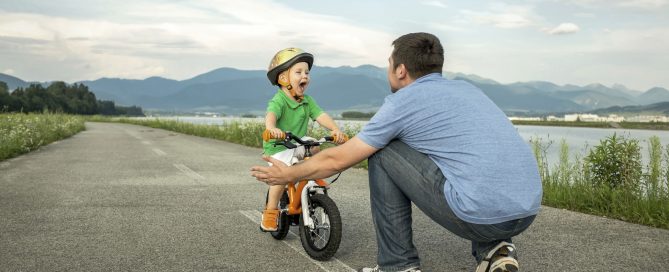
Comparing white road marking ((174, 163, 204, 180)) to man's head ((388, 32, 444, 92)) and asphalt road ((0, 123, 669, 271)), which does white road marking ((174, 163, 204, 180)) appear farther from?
man's head ((388, 32, 444, 92))

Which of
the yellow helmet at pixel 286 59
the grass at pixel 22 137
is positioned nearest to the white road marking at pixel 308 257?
the yellow helmet at pixel 286 59

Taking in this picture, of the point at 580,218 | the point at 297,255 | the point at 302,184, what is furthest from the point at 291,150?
the point at 580,218

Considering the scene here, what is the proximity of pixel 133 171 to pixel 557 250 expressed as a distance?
8334mm

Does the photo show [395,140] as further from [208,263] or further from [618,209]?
[618,209]

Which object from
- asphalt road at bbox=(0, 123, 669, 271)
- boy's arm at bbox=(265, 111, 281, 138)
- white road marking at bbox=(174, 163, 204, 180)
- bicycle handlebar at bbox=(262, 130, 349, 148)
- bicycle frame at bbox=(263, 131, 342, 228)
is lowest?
white road marking at bbox=(174, 163, 204, 180)

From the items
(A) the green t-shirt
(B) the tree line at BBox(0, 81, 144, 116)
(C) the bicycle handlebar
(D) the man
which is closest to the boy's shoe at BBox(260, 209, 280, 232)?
(A) the green t-shirt

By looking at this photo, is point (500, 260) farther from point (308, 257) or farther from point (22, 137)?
point (22, 137)

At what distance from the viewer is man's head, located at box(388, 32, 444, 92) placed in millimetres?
2928

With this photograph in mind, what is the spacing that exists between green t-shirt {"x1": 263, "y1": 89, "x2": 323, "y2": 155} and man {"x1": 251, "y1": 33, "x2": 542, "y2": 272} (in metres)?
1.26

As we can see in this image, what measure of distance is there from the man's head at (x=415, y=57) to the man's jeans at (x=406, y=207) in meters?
0.40

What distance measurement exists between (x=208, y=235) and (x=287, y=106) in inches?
61.0

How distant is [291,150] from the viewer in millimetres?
4383

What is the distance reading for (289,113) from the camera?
4539 mm

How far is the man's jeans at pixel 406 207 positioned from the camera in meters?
2.85
